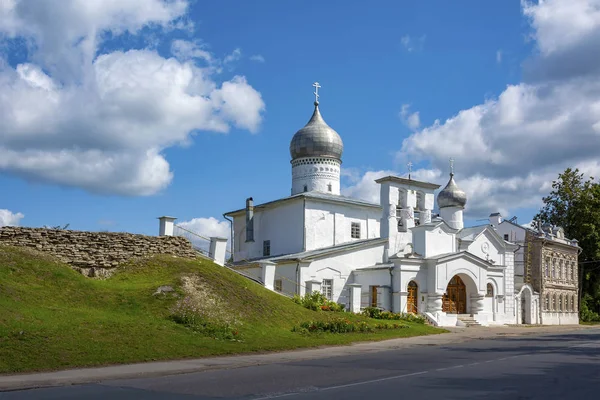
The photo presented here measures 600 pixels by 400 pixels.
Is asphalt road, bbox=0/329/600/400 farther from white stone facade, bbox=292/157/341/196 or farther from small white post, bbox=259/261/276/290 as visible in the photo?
white stone facade, bbox=292/157/341/196

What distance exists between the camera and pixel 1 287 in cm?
1730

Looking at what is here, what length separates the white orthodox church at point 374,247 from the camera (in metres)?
33.4

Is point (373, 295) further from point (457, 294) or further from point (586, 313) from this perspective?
point (586, 313)

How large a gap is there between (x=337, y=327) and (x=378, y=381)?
11328 mm

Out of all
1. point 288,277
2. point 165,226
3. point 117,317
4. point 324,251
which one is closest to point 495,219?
point 324,251

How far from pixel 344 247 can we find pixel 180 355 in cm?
1945

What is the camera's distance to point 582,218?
5184cm

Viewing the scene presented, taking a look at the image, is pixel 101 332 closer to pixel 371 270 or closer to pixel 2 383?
pixel 2 383

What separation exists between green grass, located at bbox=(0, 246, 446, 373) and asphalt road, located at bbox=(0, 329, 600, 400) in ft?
8.07

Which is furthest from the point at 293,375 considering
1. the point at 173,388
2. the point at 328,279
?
the point at 328,279

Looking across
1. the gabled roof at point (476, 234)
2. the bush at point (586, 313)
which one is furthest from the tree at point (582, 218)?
the gabled roof at point (476, 234)

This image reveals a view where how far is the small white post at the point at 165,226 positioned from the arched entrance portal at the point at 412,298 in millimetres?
13680

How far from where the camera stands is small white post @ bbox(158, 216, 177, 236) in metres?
25.9

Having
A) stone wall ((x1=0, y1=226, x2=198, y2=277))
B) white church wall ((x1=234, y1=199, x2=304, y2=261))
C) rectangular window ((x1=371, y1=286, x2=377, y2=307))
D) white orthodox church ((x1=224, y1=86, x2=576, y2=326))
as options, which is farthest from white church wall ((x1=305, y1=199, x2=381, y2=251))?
stone wall ((x1=0, y1=226, x2=198, y2=277))
